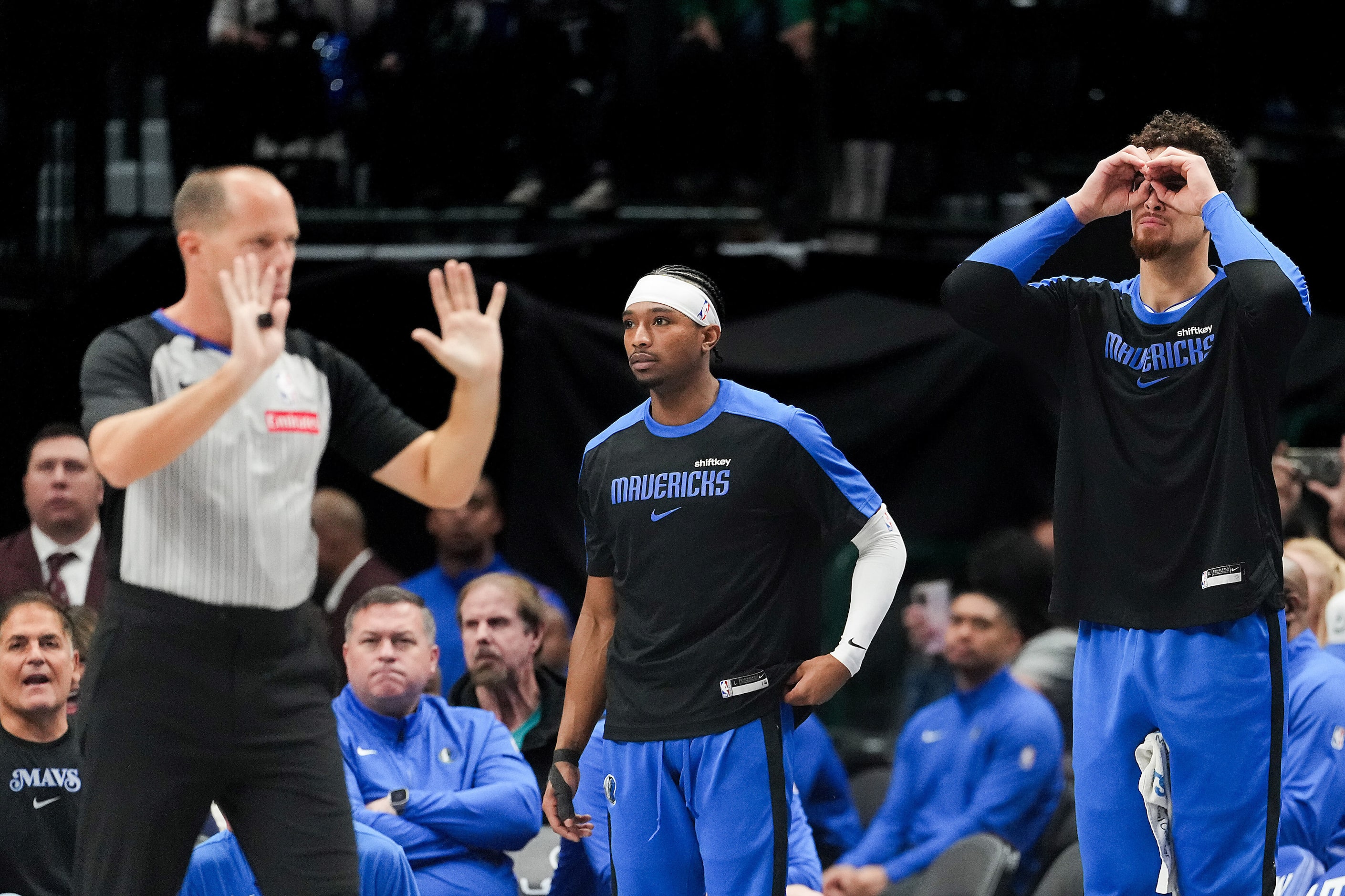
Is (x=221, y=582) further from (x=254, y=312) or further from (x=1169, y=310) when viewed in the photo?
(x=1169, y=310)

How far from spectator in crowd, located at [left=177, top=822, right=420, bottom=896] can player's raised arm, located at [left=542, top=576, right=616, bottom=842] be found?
0.44 m

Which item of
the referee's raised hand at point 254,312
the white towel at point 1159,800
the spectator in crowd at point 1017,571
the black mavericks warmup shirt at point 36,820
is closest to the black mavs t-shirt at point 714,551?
the white towel at point 1159,800

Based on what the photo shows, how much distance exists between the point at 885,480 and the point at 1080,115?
2548 mm

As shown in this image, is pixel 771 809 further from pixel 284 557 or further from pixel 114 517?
pixel 114 517

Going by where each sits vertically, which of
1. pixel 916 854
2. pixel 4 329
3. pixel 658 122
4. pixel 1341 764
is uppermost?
pixel 658 122

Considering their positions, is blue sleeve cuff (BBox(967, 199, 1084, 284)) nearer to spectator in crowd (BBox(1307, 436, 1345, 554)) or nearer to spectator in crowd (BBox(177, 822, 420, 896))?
spectator in crowd (BBox(177, 822, 420, 896))

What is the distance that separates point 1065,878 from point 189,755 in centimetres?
341

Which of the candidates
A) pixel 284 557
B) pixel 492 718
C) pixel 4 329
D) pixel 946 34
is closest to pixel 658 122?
pixel 946 34

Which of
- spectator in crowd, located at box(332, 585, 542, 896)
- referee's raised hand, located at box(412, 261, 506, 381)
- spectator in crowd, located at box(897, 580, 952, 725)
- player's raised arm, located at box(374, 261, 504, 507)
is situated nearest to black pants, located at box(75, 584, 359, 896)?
player's raised arm, located at box(374, 261, 504, 507)

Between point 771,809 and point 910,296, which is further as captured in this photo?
point 910,296

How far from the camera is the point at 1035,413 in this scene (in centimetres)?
818

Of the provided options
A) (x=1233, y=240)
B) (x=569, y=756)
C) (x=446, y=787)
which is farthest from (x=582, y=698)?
(x=1233, y=240)

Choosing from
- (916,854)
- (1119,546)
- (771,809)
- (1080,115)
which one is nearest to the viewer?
(1119,546)

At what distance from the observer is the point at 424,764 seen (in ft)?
19.3
